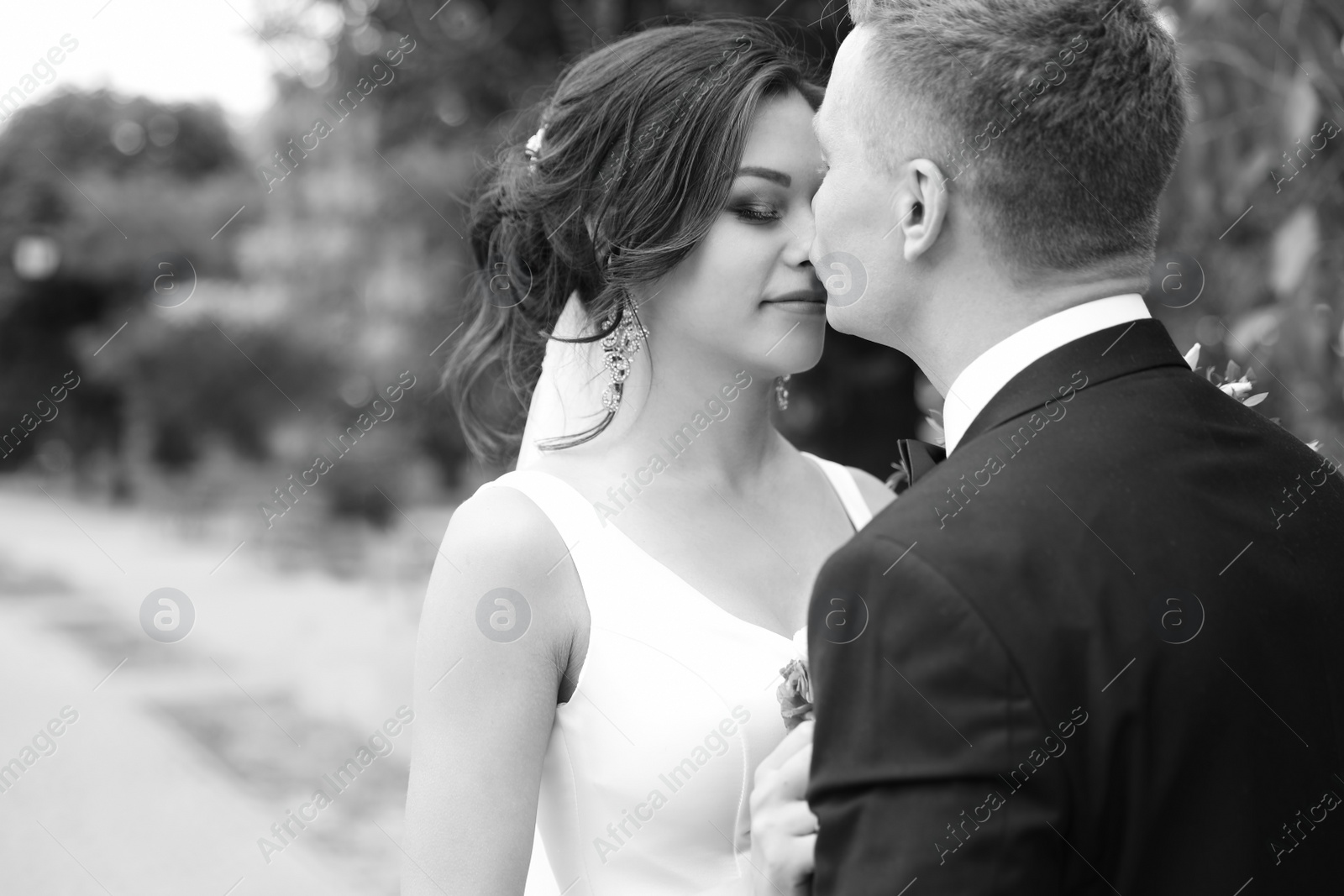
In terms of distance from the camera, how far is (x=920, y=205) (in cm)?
160

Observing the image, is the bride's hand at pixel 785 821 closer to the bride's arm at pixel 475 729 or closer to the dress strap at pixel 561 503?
the bride's arm at pixel 475 729

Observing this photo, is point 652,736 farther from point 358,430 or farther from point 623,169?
point 358,430

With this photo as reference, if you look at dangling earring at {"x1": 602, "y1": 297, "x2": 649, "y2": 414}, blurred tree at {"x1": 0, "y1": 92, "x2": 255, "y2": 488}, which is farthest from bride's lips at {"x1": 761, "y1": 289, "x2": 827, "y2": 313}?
blurred tree at {"x1": 0, "y1": 92, "x2": 255, "y2": 488}

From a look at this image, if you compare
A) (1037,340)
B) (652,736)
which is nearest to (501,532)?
(652,736)

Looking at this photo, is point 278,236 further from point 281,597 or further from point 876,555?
point 876,555

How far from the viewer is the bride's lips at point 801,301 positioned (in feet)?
7.86

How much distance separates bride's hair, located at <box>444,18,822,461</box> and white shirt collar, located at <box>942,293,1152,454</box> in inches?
37.6

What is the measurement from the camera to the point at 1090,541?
1.36m

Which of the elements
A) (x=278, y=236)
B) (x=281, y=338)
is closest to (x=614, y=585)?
(x=278, y=236)

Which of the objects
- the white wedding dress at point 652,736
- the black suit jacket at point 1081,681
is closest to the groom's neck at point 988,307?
the black suit jacket at point 1081,681

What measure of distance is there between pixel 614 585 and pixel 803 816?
75 centimetres

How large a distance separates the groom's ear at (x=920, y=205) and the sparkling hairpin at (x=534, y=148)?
1.29 meters

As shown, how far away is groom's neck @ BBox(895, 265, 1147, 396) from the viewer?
1547mm

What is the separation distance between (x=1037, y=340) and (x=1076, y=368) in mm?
59
